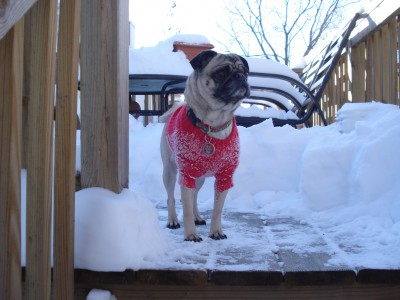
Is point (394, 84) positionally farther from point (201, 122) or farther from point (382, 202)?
point (201, 122)

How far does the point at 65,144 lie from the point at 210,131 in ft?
3.31

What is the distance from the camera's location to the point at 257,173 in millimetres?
4062

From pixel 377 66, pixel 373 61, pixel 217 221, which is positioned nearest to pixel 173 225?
pixel 217 221

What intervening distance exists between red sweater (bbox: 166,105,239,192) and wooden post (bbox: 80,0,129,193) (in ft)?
1.97

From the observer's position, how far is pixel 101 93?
205 cm

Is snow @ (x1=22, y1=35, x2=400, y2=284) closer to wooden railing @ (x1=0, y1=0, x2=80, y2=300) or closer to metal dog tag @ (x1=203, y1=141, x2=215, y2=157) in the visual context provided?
wooden railing @ (x1=0, y1=0, x2=80, y2=300)

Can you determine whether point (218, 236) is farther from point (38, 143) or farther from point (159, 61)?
point (159, 61)

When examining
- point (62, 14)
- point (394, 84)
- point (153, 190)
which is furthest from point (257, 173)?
point (62, 14)

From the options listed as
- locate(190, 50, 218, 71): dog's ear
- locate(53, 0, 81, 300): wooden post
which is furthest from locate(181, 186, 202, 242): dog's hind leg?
locate(53, 0, 81, 300): wooden post

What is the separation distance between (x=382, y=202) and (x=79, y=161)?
168 cm

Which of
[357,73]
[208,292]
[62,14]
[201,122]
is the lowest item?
[208,292]

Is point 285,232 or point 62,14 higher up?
point 62,14

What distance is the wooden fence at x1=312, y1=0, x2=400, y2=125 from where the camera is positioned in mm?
4043

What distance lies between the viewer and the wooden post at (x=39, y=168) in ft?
5.39
